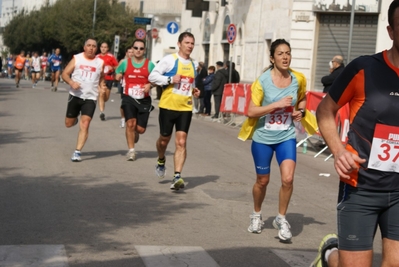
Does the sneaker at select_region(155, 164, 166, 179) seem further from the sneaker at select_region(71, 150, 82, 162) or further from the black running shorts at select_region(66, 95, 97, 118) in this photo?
the black running shorts at select_region(66, 95, 97, 118)

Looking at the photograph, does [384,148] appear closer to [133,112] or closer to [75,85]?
[75,85]

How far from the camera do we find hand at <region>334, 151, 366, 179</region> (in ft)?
14.5

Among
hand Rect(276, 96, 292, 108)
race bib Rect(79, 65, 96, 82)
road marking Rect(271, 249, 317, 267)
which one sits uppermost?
hand Rect(276, 96, 292, 108)

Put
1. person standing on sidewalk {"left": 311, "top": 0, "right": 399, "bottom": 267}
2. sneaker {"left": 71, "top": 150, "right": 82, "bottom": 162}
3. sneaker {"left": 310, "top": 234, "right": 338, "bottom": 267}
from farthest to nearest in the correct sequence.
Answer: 1. sneaker {"left": 71, "top": 150, "right": 82, "bottom": 162}
2. sneaker {"left": 310, "top": 234, "right": 338, "bottom": 267}
3. person standing on sidewalk {"left": 311, "top": 0, "right": 399, "bottom": 267}

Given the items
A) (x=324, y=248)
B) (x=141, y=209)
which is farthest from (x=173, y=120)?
(x=324, y=248)

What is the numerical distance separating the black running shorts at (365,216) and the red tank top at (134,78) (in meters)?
9.43

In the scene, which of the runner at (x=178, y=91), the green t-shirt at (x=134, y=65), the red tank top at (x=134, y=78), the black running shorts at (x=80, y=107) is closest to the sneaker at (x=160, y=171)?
the runner at (x=178, y=91)

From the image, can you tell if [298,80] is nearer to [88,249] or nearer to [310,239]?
[310,239]

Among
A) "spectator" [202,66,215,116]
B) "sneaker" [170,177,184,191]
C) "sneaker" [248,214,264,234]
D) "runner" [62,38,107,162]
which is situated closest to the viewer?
"sneaker" [248,214,264,234]

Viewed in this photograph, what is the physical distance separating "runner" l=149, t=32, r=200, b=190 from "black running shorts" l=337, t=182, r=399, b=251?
20.2 feet

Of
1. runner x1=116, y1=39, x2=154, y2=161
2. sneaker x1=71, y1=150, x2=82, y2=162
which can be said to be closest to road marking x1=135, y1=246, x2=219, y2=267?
sneaker x1=71, y1=150, x2=82, y2=162

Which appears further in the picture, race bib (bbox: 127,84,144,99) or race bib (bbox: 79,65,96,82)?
race bib (bbox: 127,84,144,99)

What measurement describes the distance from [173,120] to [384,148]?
21.5 ft

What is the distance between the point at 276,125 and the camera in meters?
8.11
